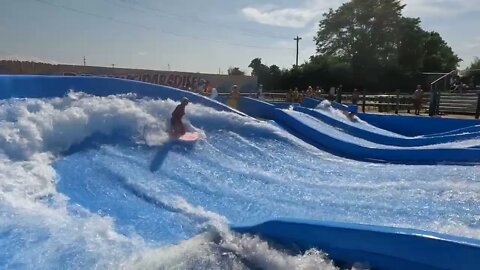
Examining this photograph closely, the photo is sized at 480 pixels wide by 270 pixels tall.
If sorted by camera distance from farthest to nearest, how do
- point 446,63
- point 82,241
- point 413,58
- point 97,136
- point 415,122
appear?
1. point 446,63
2. point 413,58
3. point 415,122
4. point 97,136
5. point 82,241

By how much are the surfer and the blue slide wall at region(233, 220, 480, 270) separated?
11.2 ft

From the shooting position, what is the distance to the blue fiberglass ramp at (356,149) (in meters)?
6.73

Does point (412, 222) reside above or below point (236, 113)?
below

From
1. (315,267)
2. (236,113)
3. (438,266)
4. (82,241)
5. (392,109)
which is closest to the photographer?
Result: (438,266)

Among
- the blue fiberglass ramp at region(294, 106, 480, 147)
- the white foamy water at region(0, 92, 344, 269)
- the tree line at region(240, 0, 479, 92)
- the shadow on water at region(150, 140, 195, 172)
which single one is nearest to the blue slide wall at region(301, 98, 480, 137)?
the blue fiberglass ramp at region(294, 106, 480, 147)

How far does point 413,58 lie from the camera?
137ft

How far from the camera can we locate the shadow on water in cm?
569

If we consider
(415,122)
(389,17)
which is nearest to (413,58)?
(389,17)

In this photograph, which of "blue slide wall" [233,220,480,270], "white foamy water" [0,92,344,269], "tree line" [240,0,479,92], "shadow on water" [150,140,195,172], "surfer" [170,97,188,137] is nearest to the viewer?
"blue slide wall" [233,220,480,270]

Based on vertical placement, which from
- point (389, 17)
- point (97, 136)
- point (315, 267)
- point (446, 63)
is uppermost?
point (389, 17)

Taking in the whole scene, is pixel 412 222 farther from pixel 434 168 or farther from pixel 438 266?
pixel 434 168

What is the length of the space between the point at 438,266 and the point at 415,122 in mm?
9700

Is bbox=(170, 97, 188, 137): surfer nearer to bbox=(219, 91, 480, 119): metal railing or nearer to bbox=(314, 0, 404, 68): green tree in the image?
bbox=(219, 91, 480, 119): metal railing

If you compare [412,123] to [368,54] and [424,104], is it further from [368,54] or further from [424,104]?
[368,54]
